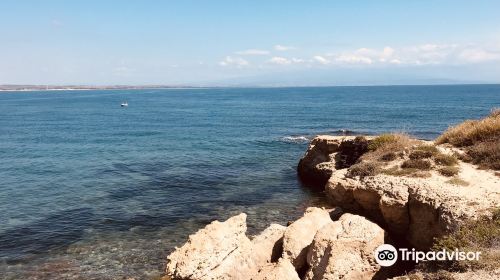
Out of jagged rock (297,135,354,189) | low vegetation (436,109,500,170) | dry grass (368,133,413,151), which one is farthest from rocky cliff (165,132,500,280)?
jagged rock (297,135,354,189)

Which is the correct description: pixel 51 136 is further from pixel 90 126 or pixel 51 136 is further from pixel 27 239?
pixel 27 239

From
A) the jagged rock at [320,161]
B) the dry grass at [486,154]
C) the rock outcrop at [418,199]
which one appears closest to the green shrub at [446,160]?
the rock outcrop at [418,199]

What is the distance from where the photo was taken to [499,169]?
20.2 meters

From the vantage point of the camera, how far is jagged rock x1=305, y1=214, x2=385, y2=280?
14.4 meters

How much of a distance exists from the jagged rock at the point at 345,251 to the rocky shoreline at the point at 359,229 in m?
0.03

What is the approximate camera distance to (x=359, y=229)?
614 inches

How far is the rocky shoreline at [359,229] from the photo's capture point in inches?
582

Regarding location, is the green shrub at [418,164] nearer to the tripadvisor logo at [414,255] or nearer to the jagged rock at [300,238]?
the tripadvisor logo at [414,255]

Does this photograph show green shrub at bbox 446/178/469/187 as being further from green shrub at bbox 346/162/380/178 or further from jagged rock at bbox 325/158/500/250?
green shrub at bbox 346/162/380/178

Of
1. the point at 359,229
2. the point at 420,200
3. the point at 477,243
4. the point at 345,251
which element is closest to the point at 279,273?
the point at 345,251

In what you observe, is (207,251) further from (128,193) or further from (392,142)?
(128,193)

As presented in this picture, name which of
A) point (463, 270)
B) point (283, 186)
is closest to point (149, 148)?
point (283, 186)

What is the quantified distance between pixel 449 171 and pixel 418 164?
172 centimetres

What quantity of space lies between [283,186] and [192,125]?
4909 cm
